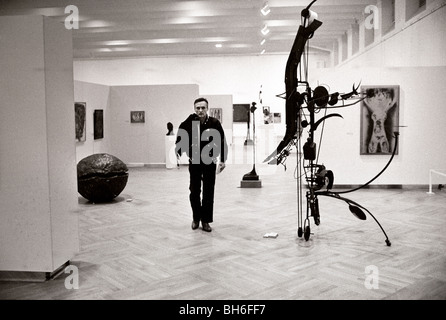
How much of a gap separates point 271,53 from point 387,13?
10.6 meters

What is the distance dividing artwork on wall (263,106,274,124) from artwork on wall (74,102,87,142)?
478 inches

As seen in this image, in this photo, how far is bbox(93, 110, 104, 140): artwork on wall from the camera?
47.3 feet

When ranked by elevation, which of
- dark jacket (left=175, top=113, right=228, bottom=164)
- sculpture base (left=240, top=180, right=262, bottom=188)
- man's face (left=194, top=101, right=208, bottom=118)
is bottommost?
sculpture base (left=240, top=180, right=262, bottom=188)

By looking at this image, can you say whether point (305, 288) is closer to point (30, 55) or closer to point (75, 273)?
point (75, 273)

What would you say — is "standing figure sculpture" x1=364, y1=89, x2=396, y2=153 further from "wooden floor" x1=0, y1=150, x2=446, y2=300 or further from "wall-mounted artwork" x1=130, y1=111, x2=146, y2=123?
"wall-mounted artwork" x1=130, y1=111, x2=146, y2=123

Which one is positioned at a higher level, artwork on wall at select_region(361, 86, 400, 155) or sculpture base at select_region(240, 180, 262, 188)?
artwork on wall at select_region(361, 86, 400, 155)

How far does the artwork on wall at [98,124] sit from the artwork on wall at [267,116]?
10.8 metres

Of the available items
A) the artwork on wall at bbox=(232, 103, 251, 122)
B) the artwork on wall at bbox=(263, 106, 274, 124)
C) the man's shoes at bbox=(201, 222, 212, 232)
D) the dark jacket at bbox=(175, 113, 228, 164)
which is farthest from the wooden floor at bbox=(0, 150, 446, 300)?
the artwork on wall at bbox=(232, 103, 251, 122)

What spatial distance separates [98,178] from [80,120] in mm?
4947

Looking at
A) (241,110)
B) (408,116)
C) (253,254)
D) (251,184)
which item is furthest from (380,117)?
(241,110)

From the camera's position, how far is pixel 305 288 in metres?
4.26

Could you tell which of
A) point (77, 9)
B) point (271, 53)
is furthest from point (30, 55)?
point (271, 53)

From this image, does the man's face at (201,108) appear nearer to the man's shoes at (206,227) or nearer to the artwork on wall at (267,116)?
the man's shoes at (206,227)

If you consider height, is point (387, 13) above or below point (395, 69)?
above
